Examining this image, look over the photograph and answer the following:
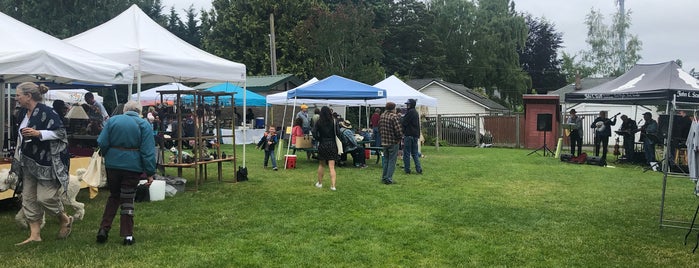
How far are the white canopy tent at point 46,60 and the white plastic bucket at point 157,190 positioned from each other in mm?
1572

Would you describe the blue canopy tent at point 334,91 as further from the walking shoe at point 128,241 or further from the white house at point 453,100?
the white house at point 453,100

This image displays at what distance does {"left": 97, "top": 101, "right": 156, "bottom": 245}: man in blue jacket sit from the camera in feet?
17.0

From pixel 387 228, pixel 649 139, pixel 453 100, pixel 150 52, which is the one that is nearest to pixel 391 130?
pixel 387 228

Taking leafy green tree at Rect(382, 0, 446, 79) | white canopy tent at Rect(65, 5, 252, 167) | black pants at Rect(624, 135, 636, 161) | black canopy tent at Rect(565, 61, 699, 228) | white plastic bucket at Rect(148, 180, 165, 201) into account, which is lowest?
white plastic bucket at Rect(148, 180, 165, 201)

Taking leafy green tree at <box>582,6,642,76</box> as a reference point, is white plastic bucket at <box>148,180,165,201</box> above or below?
below

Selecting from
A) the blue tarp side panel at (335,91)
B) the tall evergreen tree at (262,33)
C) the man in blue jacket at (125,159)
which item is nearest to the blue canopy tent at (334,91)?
the blue tarp side panel at (335,91)

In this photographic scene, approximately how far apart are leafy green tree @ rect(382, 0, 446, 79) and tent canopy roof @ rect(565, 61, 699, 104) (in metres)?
36.7

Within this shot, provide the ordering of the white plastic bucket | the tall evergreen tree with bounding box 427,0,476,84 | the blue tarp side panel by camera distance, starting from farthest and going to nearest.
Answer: the tall evergreen tree with bounding box 427,0,476,84
the blue tarp side panel
the white plastic bucket

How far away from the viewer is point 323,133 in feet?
28.7

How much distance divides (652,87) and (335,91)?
7061 mm

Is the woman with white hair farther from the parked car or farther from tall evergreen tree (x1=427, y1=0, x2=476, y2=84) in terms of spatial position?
tall evergreen tree (x1=427, y1=0, x2=476, y2=84)

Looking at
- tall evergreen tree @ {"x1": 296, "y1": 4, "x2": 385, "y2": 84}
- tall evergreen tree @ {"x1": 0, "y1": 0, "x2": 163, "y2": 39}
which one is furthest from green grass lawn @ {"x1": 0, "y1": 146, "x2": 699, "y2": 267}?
tall evergreen tree @ {"x1": 0, "y1": 0, "x2": 163, "y2": 39}

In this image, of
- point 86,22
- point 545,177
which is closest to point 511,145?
point 545,177

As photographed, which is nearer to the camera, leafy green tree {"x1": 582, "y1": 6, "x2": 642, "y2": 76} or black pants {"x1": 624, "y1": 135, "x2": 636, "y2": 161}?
black pants {"x1": 624, "y1": 135, "x2": 636, "y2": 161}
